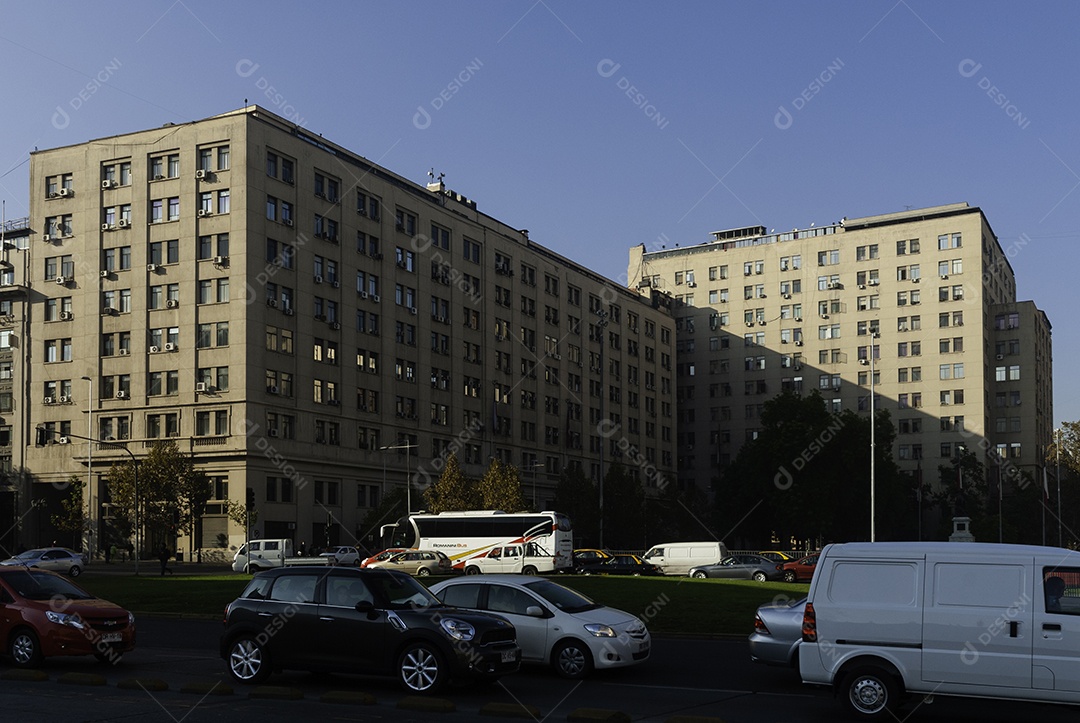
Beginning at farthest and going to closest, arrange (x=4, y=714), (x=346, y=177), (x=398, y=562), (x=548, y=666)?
1. (x=346, y=177)
2. (x=398, y=562)
3. (x=548, y=666)
4. (x=4, y=714)

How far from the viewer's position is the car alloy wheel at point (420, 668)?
50.9 ft

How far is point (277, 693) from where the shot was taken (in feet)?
51.1

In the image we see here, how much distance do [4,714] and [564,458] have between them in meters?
94.4

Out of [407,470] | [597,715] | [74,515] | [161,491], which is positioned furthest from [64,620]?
[407,470]

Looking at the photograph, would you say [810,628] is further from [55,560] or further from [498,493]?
[498,493]

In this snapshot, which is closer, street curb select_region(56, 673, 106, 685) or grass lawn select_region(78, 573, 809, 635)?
street curb select_region(56, 673, 106, 685)

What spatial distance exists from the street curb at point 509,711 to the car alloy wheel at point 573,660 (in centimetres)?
318

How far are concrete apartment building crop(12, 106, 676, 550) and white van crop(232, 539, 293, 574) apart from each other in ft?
29.7

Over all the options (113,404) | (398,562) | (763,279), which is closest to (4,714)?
(398,562)

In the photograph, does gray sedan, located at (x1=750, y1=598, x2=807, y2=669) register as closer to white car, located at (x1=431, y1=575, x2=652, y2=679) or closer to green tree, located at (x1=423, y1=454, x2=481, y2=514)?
white car, located at (x1=431, y1=575, x2=652, y2=679)

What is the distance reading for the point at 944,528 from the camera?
3413 inches

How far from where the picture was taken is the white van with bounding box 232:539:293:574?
6131cm

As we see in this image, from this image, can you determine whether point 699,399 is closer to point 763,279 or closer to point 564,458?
point 763,279

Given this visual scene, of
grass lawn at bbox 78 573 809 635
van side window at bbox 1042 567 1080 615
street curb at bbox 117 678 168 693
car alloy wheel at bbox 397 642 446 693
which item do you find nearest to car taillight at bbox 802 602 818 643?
van side window at bbox 1042 567 1080 615
